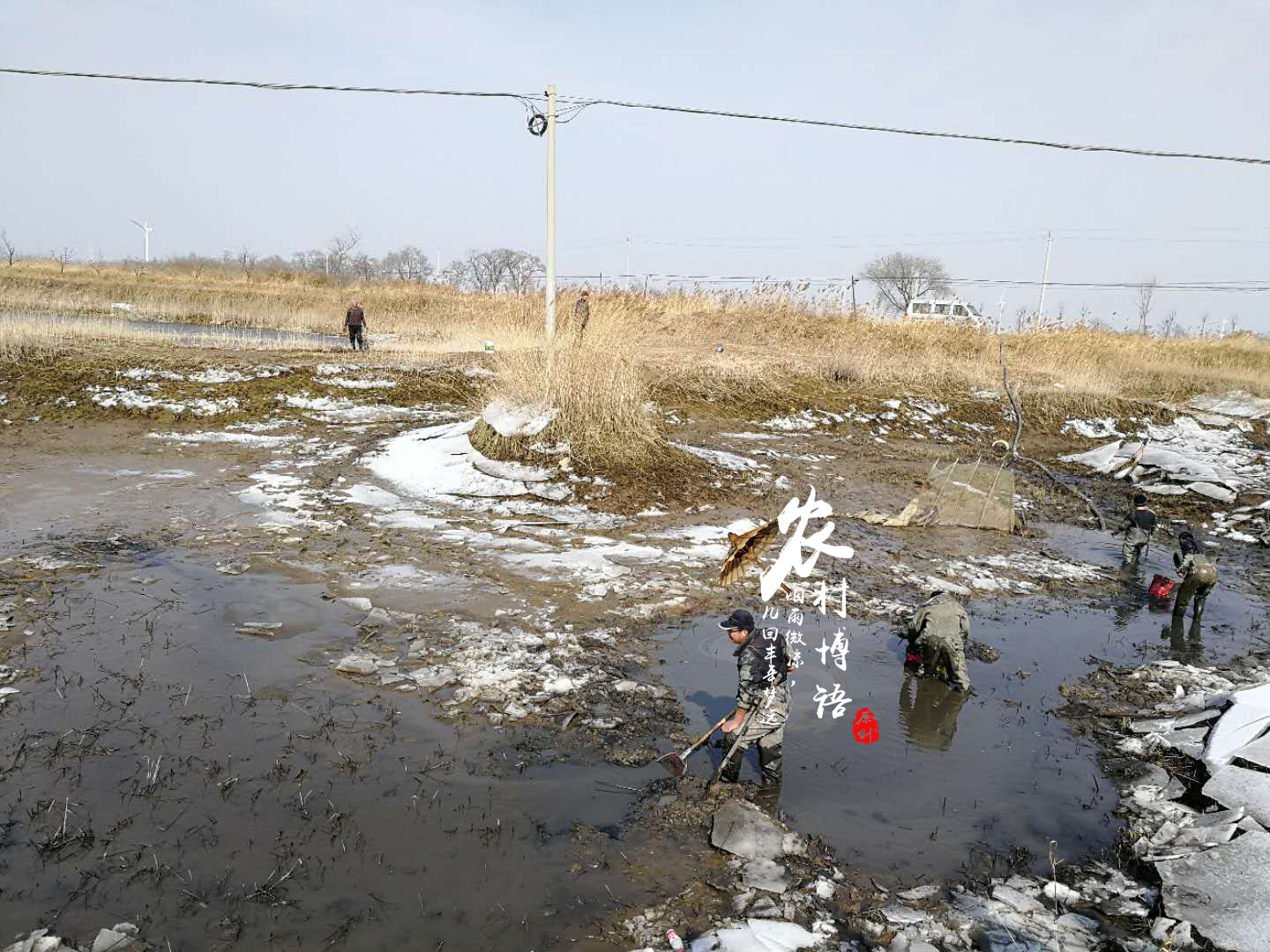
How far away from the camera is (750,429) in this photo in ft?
52.4

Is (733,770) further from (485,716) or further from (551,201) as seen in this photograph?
(551,201)

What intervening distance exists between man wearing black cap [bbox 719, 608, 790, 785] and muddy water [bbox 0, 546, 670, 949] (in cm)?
72

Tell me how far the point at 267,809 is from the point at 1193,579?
837 cm

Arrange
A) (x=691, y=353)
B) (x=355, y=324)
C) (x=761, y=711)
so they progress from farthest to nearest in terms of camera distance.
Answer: (x=691, y=353), (x=355, y=324), (x=761, y=711)

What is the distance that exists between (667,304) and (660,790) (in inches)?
913

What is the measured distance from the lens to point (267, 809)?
13.4 feet

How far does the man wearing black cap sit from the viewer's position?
15.3ft

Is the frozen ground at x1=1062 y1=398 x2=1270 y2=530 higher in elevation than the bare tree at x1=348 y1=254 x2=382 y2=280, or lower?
lower

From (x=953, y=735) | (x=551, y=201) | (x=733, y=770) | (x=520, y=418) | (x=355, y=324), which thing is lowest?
(x=953, y=735)

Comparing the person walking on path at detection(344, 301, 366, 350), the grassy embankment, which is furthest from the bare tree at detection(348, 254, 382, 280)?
the person walking on path at detection(344, 301, 366, 350)

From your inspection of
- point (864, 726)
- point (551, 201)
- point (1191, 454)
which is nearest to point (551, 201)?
point (551, 201)

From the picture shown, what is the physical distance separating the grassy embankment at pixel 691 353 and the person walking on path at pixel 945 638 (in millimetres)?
5478

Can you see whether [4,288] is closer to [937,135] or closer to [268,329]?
[268,329]

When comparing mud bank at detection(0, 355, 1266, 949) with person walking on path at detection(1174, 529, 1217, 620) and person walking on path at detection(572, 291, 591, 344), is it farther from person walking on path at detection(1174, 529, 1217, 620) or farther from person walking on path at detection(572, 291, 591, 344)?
person walking on path at detection(572, 291, 591, 344)
